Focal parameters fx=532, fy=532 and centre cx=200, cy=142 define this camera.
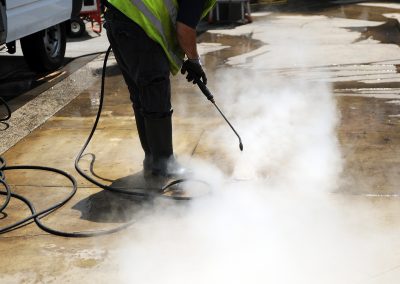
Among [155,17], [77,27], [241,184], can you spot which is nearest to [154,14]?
[155,17]

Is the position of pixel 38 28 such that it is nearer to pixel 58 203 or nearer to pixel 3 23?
pixel 3 23

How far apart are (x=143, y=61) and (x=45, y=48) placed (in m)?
A: 4.04

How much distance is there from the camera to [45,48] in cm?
713

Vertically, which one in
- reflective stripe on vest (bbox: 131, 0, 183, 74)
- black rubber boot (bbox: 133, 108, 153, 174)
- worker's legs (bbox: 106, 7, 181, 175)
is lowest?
black rubber boot (bbox: 133, 108, 153, 174)

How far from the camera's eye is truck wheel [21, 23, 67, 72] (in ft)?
23.2

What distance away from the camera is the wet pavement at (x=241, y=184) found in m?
2.84

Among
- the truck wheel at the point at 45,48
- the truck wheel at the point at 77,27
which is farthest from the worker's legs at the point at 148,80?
the truck wheel at the point at 77,27

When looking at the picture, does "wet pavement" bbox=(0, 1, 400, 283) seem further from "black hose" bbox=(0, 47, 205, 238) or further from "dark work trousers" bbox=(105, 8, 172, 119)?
"dark work trousers" bbox=(105, 8, 172, 119)

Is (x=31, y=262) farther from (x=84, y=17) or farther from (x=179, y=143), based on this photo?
(x=84, y=17)

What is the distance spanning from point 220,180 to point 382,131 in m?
1.63

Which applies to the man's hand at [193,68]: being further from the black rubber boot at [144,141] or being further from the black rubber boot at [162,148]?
the black rubber boot at [144,141]

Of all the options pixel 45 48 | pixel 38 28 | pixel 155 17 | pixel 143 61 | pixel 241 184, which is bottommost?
pixel 241 184

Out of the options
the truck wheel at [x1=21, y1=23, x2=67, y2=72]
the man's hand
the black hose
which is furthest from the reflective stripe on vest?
the truck wheel at [x1=21, y1=23, x2=67, y2=72]

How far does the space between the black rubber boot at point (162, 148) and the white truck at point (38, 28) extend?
2.65 meters
